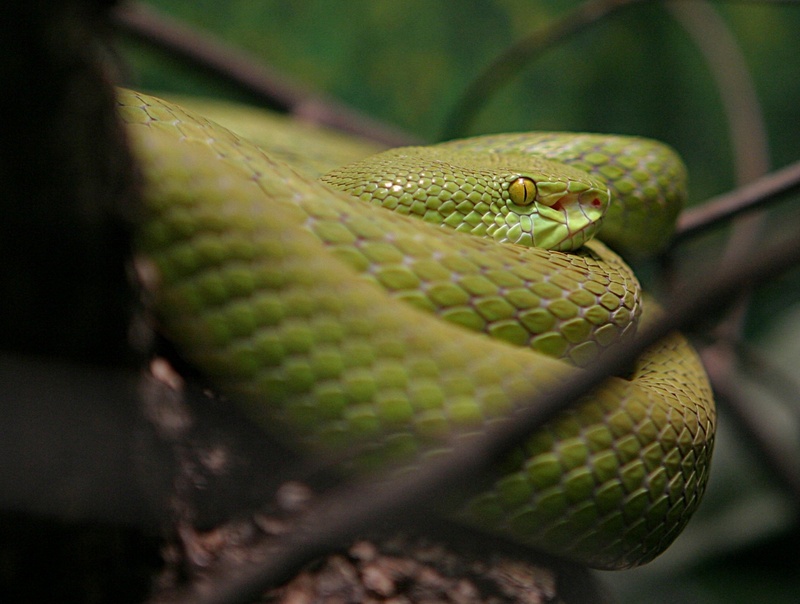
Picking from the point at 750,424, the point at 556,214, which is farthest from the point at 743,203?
the point at 750,424

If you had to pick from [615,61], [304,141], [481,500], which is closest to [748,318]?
[615,61]

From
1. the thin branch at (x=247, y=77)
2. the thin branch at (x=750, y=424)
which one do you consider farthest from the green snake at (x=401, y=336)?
the thin branch at (x=247, y=77)

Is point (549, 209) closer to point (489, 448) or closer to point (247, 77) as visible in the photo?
point (489, 448)

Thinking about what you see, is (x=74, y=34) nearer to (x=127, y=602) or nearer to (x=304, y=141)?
(x=127, y=602)

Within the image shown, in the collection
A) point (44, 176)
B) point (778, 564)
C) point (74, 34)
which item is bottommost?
point (778, 564)

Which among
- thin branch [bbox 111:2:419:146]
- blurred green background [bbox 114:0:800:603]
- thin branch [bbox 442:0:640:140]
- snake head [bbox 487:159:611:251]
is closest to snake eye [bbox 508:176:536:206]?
snake head [bbox 487:159:611:251]

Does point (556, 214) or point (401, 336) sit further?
point (556, 214)

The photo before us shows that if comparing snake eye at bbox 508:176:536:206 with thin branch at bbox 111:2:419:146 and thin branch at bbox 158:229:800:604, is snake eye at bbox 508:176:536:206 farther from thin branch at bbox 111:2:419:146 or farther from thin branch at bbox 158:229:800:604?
thin branch at bbox 111:2:419:146
